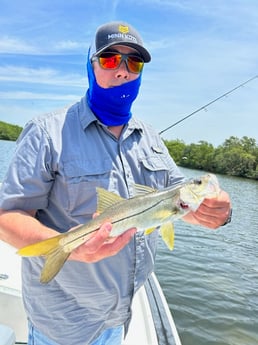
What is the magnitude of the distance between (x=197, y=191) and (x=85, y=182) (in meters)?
0.56

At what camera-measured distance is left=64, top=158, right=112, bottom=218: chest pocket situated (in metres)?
1.92

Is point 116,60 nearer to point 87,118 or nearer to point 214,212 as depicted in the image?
point 87,118

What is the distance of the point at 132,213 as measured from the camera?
1774 mm

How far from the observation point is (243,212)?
23.1 m

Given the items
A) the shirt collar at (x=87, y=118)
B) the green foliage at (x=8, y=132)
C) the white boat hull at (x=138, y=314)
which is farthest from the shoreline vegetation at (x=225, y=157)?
the shirt collar at (x=87, y=118)

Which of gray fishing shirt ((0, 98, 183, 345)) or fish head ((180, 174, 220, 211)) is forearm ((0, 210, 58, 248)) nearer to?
gray fishing shirt ((0, 98, 183, 345))

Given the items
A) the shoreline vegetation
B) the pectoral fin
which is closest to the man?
the pectoral fin

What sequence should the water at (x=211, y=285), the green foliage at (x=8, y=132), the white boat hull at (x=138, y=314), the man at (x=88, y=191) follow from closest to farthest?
the man at (x=88, y=191), the white boat hull at (x=138, y=314), the water at (x=211, y=285), the green foliage at (x=8, y=132)

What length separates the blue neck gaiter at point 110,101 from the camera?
2164 millimetres

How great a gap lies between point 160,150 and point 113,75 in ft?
1.73

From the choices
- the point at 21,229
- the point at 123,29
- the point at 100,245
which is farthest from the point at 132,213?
the point at 123,29

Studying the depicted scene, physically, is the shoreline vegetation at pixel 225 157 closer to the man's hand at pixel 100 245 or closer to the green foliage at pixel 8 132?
the green foliage at pixel 8 132

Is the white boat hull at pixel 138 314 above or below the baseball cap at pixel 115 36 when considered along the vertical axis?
below

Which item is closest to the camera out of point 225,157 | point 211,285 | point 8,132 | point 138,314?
point 138,314
